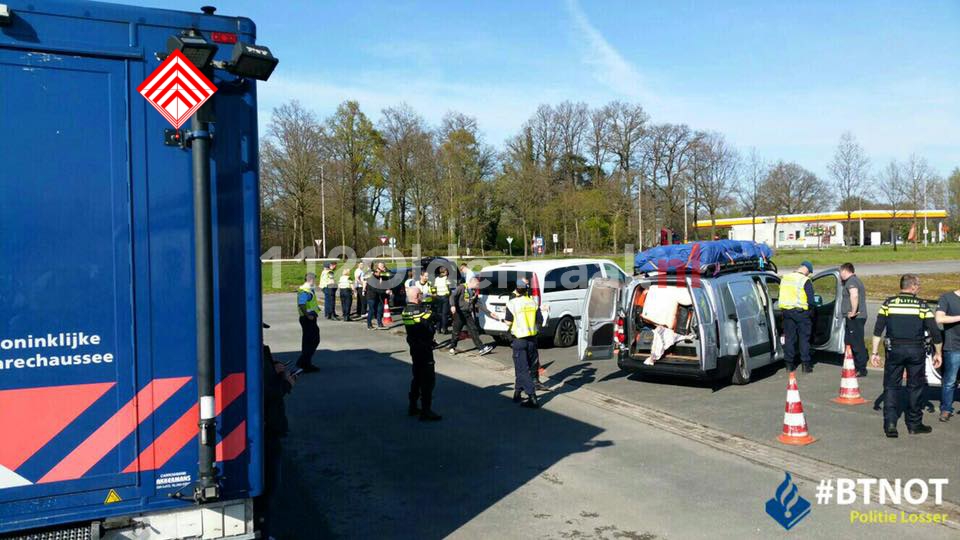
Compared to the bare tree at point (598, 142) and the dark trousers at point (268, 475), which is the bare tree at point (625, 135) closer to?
the bare tree at point (598, 142)

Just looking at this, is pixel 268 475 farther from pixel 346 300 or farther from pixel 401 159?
pixel 401 159

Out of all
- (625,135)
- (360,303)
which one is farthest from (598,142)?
(360,303)

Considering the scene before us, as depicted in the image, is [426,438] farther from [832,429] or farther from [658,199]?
[658,199]

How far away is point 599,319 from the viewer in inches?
490

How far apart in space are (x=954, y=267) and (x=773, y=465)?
3831 cm

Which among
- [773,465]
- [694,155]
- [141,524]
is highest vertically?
[694,155]

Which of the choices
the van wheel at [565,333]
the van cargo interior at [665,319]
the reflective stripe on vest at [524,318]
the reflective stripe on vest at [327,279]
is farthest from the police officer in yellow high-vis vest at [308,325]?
the reflective stripe on vest at [327,279]

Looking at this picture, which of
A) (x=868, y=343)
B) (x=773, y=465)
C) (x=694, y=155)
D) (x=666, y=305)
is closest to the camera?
(x=773, y=465)

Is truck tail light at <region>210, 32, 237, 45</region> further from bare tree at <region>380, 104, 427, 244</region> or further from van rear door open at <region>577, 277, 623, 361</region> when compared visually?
bare tree at <region>380, 104, 427, 244</region>

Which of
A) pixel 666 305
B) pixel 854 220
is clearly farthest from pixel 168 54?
pixel 854 220

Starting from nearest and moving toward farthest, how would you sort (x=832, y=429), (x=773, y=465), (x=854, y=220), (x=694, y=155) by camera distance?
1. (x=773, y=465)
2. (x=832, y=429)
3. (x=694, y=155)
4. (x=854, y=220)

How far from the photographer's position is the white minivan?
16.0 m

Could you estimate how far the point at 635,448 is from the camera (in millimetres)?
8188

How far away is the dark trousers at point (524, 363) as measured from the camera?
10.4 m
